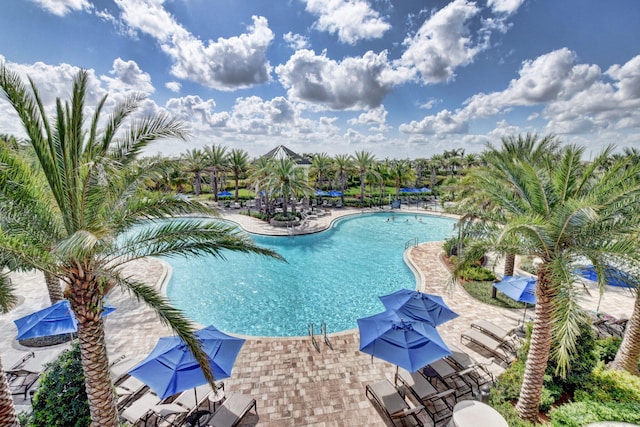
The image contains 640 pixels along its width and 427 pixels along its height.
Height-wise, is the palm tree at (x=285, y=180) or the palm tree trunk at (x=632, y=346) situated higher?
the palm tree at (x=285, y=180)

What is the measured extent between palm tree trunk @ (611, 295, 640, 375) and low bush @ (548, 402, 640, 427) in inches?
112

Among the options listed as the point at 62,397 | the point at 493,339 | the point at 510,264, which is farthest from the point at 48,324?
the point at 510,264

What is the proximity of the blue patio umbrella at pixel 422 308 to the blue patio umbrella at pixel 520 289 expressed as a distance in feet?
9.70

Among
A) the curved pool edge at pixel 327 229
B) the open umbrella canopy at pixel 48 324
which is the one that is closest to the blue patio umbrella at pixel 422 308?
the curved pool edge at pixel 327 229

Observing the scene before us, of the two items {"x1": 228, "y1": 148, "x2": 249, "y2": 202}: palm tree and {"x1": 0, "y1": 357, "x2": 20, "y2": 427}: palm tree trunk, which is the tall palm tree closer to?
{"x1": 0, "y1": 357, "x2": 20, "y2": 427}: palm tree trunk

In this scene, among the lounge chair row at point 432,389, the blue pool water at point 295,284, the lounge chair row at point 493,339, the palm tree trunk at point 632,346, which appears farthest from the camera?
the blue pool water at point 295,284

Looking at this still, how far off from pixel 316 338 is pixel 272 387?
2735 mm

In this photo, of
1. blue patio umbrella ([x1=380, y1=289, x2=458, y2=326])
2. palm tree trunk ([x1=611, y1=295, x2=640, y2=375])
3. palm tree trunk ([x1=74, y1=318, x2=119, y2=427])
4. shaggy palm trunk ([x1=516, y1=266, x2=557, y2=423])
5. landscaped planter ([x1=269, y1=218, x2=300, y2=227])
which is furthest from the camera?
landscaped planter ([x1=269, y1=218, x2=300, y2=227])

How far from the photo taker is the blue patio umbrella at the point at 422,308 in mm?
9508

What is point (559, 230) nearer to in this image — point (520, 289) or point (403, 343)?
point (403, 343)

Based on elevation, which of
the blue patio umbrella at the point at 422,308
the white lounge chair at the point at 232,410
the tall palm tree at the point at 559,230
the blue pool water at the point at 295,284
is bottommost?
the blue pool water at the point at 295,284

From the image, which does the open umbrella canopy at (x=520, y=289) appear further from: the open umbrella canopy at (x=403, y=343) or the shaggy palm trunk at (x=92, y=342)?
the shaggy palm trunk at (x=92, y=342)

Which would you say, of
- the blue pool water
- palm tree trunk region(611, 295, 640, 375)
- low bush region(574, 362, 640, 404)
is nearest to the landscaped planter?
the blue pool water

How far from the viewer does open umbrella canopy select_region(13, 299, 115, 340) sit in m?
8.79
